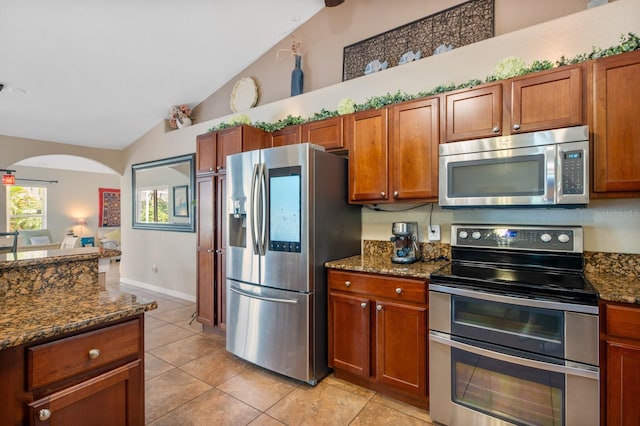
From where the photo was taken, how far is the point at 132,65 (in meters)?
3.76

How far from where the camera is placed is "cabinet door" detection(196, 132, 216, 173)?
10.9ft

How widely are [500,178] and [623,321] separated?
3.07 feet

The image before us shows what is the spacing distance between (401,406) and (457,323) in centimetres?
76

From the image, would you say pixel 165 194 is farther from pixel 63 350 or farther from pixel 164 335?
pixel 63 350

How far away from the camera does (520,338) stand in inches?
66.5

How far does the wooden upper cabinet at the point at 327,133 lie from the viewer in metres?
2.75

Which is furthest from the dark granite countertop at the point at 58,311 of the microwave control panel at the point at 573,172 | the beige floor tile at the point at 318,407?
the microwave control panel at the point at 573,172

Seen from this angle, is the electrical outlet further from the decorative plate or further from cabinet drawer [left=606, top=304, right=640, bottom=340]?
the decorative plate

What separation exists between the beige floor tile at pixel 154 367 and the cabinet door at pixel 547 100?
10.3 ft

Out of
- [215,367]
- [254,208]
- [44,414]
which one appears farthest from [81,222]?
[44,414]

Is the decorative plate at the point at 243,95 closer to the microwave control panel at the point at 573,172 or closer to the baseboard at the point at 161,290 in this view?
the baseboard at the point at 161,290

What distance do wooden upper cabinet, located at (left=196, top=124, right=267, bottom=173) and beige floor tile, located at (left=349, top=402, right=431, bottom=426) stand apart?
7.75 feet

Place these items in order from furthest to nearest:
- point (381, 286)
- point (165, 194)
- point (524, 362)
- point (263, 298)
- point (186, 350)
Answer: point (165, 194), point (186, 350), point (263, 298), point (381, 286), point (524, 362)

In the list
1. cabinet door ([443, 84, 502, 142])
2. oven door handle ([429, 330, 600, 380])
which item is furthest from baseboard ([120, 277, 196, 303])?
cabinet door ([443, 84, 502, 142])
